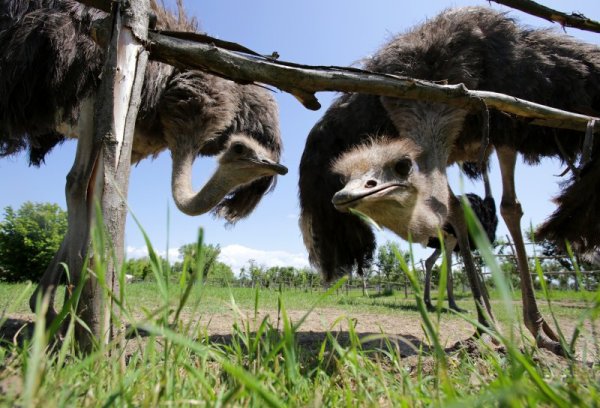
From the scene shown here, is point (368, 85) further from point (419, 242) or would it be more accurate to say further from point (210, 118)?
point (210, 118)

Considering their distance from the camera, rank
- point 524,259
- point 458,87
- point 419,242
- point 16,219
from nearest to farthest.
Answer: point 458,87
point 419,242
point 524,259
point 16,219

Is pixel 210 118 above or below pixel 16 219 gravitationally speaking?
below

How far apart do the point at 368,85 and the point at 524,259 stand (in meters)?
2.17

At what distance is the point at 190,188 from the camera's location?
3.95 metres

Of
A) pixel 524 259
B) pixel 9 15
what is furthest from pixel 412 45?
pixel 9 15

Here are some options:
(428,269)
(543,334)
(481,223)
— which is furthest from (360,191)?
(428,269)

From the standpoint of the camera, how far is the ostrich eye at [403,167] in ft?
8.32

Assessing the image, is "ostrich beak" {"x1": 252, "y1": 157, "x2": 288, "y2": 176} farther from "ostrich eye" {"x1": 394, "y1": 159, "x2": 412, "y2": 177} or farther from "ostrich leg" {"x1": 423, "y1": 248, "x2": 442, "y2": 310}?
"ostrich leg" {"x1": 423, "y1": 248, "x2": 442, "y2": 310}

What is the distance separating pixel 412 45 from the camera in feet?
10.3

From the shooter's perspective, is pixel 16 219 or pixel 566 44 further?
pixel 16 219

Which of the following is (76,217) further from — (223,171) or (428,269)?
(428,269)

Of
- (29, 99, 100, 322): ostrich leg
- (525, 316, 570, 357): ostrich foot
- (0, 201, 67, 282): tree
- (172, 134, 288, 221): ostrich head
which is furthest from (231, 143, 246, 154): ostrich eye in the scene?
(0, 201, 67, 282): tree

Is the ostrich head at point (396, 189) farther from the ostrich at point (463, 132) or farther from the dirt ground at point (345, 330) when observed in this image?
the dirt ground at point (345, 330)

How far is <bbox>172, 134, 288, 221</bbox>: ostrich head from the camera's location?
3814 millimetres
